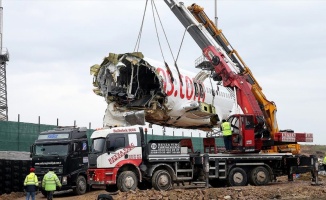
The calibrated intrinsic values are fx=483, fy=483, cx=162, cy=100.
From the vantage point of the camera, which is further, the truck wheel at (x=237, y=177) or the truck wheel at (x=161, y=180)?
the truck wheel at (x=237, y=177)

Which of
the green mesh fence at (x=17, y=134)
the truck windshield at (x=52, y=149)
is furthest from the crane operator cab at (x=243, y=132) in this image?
the green mesh fence at (x=17, y=134)

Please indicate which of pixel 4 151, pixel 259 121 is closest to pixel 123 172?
pixel 259 121

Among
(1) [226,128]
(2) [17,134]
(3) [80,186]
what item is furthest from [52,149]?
(1) [226,128]

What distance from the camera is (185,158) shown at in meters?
19.6

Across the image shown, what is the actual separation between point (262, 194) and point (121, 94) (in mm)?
6312

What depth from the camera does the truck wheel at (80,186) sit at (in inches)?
828

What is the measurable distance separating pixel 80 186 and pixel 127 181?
3919mm

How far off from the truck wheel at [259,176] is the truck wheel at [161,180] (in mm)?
4161

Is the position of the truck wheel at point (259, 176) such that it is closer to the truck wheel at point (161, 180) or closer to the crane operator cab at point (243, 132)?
the crane operator cab at point (243, 132)

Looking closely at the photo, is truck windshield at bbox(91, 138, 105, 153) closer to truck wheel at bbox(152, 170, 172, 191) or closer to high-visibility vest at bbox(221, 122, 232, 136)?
truck wheel at bbox(152, 170, 172, 191)

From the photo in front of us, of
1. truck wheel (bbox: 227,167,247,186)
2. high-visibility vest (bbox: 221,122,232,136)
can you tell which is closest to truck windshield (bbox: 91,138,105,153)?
high-visibility vest (bbox: 221,122,232,136)

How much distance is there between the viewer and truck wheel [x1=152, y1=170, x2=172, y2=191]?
18.6m

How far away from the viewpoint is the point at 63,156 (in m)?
20.5

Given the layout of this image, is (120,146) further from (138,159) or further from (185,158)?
(185,158)
